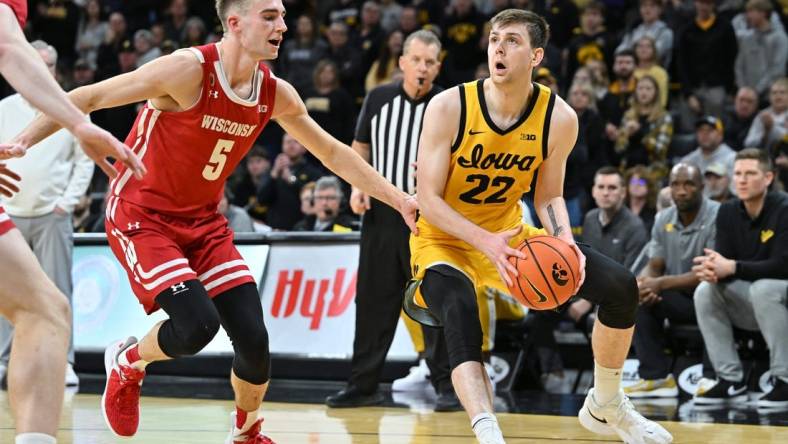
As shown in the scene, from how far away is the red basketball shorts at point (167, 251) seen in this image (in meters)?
5.14

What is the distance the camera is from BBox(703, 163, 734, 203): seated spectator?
9523 mm

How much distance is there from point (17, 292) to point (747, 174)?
5.57m

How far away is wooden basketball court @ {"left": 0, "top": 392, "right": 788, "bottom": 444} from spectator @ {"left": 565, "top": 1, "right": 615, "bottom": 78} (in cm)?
623

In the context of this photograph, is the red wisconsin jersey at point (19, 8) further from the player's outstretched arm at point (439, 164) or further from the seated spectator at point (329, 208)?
the seated spectator at point (329, 208)

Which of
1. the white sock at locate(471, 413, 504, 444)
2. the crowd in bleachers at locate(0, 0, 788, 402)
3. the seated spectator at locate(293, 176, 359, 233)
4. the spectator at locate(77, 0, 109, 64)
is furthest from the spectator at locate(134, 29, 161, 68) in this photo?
the white sock at locate(471, 413, 504, 444)

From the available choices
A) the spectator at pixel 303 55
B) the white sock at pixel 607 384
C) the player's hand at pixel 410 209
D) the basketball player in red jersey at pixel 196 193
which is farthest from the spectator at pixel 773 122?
the basketball player in red jersey at pixel 196 193

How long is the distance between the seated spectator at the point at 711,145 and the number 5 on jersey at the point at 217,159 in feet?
20.0

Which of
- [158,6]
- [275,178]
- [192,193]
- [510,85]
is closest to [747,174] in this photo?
[510,85]

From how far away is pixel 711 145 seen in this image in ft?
34.6

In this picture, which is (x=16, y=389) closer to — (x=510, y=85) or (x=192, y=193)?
(x=192, y=193)

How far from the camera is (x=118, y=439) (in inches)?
231

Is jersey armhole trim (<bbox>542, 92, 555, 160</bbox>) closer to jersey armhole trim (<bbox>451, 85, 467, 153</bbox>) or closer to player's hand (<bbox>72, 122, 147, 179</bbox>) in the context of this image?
jersey armhole trim (<bbox>451, 85, 467, 153</bbox>)

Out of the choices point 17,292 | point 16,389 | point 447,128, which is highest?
point 447,128

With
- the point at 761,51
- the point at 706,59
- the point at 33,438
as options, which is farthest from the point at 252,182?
the point at 33,438
